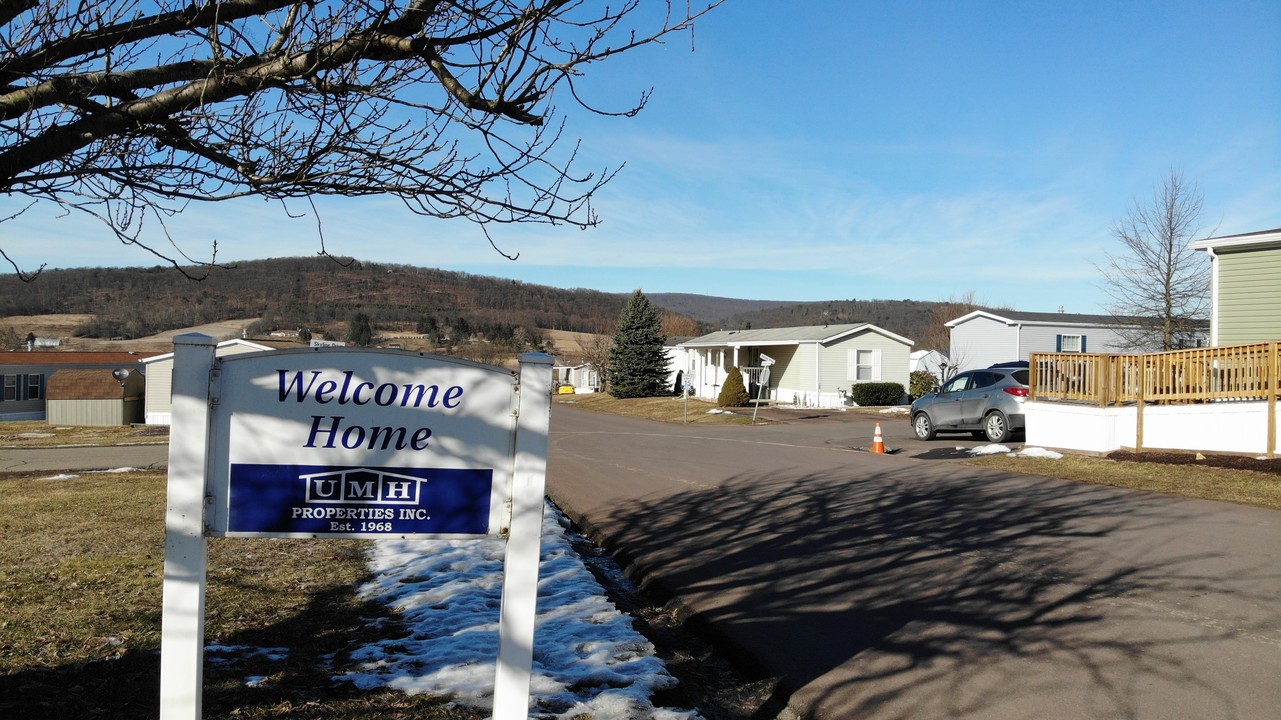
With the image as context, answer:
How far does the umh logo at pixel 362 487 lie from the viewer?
3545mm

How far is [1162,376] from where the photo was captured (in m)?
14.8

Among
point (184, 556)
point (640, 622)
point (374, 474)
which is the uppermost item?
point (374, 474)

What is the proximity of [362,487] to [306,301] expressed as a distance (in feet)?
92.9

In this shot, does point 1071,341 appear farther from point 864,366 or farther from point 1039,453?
point 1039,453

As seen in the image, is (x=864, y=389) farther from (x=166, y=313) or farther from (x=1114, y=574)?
(x=166, y=313)

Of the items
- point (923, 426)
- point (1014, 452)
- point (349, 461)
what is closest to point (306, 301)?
point (923, 426)

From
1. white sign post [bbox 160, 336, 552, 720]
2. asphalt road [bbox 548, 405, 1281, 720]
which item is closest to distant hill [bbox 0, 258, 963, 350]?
white sign post [bbox 160, 336, 552, 720]

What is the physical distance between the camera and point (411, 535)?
3.63 m

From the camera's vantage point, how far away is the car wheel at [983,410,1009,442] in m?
17.7

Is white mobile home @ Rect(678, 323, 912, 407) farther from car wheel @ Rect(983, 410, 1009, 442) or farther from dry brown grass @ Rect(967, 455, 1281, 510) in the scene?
dry brown grass @ Rect(967, 455, 1281, 510)

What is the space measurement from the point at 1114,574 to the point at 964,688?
314cm

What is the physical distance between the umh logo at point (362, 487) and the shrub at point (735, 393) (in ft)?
111

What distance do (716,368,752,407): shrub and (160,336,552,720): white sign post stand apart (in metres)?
33.7

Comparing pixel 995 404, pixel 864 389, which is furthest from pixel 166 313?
pixel 995 404
